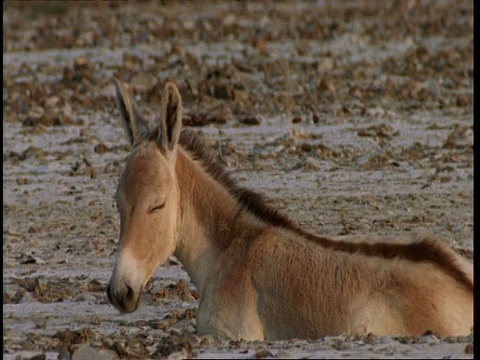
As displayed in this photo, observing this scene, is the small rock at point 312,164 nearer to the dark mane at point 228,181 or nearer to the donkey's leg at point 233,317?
the dark mane at point 228,181

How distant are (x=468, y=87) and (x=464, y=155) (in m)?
4.92

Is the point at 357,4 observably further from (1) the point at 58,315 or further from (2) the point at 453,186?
(1) the point at 58,315

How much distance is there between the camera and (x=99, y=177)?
45.7 ft

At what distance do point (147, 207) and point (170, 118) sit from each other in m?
0.54

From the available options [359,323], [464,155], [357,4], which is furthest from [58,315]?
[357,4]

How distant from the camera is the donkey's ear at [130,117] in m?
8.02

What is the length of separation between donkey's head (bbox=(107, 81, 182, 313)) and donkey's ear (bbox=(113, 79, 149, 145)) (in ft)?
0.34

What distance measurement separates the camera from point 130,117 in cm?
802

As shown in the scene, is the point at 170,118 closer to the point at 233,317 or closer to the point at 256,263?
the point at 256,263

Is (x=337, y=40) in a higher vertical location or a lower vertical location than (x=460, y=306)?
higher

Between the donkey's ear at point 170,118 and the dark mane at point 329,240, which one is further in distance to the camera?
the donkey's ear at point 170,118

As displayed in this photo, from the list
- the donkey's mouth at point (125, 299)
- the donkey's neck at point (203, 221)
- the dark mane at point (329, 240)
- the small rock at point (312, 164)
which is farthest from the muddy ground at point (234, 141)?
the dark mane at point (329, 240)

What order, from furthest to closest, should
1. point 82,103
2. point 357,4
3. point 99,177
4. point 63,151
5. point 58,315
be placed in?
point 357,4, point 82,103, point 63,151, point 99,177, point 58,315

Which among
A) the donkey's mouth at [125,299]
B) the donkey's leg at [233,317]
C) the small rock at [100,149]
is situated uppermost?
the small rock at [100,149]
